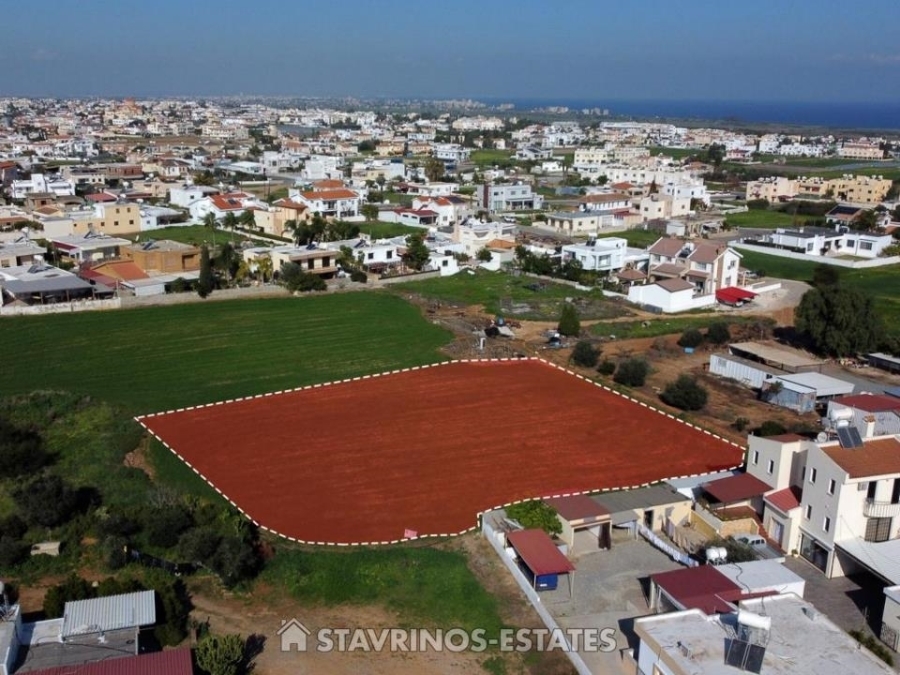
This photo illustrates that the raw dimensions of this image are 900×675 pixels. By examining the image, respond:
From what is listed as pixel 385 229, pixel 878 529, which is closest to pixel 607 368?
pixel 878 529

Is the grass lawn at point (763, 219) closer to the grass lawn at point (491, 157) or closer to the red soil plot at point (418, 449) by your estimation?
the red soil plot at point (418, 449)

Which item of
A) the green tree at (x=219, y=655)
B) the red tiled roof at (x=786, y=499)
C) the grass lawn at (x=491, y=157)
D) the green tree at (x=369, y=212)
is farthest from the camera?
the grass lawn at (x=491, y=157)

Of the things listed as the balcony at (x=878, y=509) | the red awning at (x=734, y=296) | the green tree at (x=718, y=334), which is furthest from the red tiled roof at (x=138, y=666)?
the red awning at (x=734, y=296)

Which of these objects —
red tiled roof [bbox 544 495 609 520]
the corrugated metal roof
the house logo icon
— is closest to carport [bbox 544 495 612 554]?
red tiled roof [bbox 544 495 609 520]

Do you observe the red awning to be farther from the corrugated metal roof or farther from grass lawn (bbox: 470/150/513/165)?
grass lawn (bbox: 470/150/513/165)

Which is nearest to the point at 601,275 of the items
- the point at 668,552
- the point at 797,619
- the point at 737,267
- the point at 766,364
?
the point at 737,267

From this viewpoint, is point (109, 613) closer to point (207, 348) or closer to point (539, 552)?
point (539, 552)
